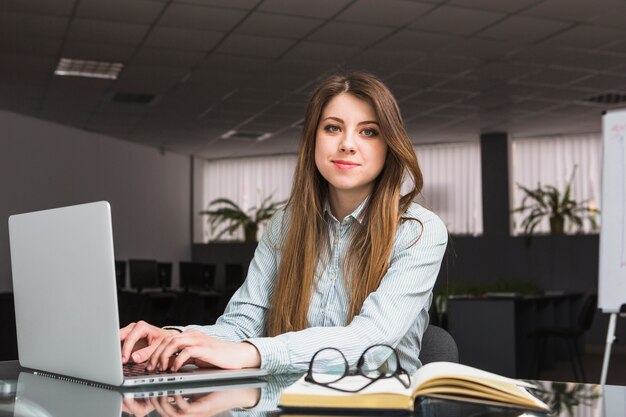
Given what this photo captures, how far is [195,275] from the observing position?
9977mm

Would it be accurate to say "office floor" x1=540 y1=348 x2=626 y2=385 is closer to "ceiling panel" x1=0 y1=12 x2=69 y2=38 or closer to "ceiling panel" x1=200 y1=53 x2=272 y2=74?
"ceiling panel" x1=200 y1=53 x2=272 y2=74

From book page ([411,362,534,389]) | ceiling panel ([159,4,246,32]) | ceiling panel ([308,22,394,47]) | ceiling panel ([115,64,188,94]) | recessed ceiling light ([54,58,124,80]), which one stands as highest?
ceiling panel ([159,4,246,32])

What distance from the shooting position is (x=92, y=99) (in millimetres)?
8688

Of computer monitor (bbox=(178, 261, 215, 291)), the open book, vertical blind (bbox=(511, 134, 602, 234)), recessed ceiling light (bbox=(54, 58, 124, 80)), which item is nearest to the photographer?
the open book

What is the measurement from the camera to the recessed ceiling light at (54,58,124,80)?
7.24 m

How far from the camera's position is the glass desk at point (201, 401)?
975 millimetres

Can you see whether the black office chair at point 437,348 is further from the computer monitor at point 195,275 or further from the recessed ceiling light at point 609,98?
the computer monitor at point 195,275

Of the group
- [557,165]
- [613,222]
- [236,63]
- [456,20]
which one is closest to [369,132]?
[613,222]

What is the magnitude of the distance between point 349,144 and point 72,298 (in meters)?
0.63

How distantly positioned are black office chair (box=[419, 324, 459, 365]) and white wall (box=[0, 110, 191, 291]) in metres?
5.82

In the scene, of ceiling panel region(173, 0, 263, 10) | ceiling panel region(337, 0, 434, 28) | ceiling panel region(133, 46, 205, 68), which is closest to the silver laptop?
ceiling panel region(173, 0, 263, 10)

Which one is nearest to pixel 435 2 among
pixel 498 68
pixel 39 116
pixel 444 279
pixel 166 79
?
pixel 498 68

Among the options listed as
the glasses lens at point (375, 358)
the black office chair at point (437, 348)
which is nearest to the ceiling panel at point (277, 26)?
the black office chair at point (437, 348)

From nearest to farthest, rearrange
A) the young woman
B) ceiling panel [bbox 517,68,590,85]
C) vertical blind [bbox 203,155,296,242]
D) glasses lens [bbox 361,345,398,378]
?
glasses lens [bbox 361,345,398,378], the young woman, ceiling panel [bbox 517,68,590,85], vertical blind [bbox 203,155,296,242]
